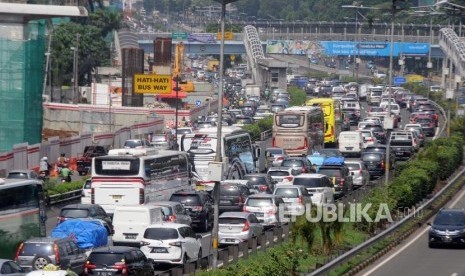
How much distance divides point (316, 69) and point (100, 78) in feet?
231

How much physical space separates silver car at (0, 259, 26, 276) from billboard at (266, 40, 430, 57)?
131m

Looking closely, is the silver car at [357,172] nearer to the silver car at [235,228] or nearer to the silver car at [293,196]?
the silver car at [293,196]

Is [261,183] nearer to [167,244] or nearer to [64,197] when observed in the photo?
[64,197]

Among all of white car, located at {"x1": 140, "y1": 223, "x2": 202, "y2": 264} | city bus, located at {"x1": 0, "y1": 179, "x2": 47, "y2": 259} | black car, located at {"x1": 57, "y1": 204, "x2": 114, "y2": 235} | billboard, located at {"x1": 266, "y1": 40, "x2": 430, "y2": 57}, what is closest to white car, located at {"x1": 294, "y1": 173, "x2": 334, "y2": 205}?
black car, located at {"x1": 57, "y1": 204, "x2": 114, "y2": 235}

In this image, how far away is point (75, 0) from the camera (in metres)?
81.6

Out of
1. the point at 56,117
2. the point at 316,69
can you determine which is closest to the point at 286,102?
the point at 56,117

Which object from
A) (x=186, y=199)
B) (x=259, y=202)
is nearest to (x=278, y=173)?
(x=186, y=199)

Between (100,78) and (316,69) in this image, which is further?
(316,69)

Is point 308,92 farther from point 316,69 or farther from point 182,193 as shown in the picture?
point 182,193

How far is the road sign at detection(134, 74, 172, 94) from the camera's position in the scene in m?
96.8

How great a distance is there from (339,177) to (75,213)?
15922 mm

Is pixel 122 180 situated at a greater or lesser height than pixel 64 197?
greater

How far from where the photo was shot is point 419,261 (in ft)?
117

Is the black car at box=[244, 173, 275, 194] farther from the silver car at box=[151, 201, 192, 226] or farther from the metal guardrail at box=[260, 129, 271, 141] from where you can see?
the metal guardrail at box=[260, 129, 271, 141]
